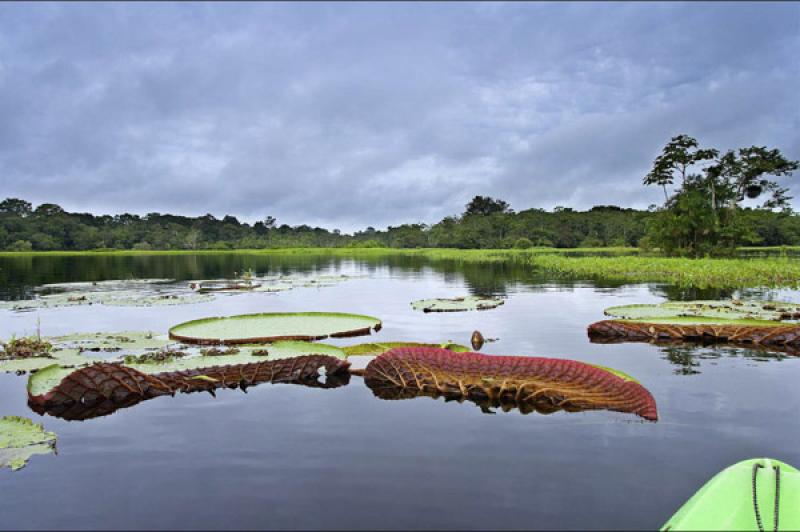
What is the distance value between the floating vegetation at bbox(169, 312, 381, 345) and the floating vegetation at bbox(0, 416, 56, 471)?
12.5 feet

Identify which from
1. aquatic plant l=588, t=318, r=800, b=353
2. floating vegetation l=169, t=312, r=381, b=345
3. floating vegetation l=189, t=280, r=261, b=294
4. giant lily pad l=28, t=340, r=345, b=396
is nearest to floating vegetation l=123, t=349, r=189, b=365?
giant lily pad l=28, t=340, r=345, b=396

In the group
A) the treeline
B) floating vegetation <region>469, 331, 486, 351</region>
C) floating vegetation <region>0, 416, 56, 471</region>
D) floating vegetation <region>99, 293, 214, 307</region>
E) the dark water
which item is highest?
the treeline

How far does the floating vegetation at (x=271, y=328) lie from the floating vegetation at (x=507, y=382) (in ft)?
9.51

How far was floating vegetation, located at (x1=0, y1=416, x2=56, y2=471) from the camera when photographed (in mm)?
4773

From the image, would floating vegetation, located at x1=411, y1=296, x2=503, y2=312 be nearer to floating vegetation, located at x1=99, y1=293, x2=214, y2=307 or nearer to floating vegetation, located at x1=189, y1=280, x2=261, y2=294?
floating vegetation, located at x1=99, y1=293, x2=214, y2=307

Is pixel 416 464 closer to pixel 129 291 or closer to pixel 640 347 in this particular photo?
pixel 640 347

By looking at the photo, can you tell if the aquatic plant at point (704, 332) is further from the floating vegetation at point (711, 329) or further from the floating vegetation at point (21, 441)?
the floating vegetation at point (21, 441)

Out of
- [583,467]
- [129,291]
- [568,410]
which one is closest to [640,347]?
[568,410]

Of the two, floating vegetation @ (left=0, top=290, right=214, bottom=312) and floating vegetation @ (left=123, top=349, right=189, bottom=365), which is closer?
floating vegetation @ (left=123, top=349, right=189, bottom=365)

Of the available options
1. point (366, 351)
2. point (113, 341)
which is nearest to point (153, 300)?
point (113, 341)

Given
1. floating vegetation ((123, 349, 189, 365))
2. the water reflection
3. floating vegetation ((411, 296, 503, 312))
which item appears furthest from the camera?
floating vegetation ((411, 296, 503, 312))

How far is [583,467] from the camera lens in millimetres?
4578

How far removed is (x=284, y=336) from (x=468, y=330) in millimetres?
3706

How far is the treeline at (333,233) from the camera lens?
73.7 metres
